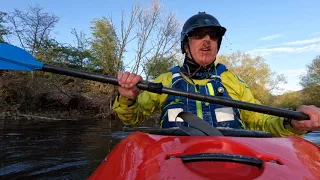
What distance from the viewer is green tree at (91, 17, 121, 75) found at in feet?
68.4

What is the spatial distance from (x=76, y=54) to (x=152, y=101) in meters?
19.1

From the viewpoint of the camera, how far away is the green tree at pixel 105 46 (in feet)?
68.4

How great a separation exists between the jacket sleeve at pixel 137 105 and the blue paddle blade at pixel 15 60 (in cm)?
85

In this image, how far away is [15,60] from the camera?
280 cm

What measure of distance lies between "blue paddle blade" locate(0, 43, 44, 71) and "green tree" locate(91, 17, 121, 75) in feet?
59.0

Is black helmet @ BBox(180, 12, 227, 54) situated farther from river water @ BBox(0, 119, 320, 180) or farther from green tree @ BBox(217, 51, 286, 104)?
green tree @ BBox(217, 51, 286, 104)

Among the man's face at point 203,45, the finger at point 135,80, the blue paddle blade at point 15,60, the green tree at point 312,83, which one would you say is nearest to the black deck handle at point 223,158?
the finger at point 135,80

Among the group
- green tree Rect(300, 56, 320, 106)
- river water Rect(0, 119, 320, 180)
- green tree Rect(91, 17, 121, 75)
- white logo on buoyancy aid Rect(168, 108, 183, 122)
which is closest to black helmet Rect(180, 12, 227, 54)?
white logo on buoyancy aid Rect(168, 108, 183, 122)

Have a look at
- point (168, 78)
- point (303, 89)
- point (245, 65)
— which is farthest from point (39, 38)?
point (303, 89)

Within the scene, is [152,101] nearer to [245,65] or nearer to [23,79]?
[23,79]

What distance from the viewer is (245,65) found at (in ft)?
128

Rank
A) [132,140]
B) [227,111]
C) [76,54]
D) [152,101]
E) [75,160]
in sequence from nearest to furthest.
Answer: [132,140], [227,111], [152,101], [75,160], [76,54]

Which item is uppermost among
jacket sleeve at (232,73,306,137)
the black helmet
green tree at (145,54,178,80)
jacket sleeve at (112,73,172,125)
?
green tree at (145,54,178,80)

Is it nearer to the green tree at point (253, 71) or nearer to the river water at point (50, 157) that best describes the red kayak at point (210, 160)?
the river water at point (50, 157)
